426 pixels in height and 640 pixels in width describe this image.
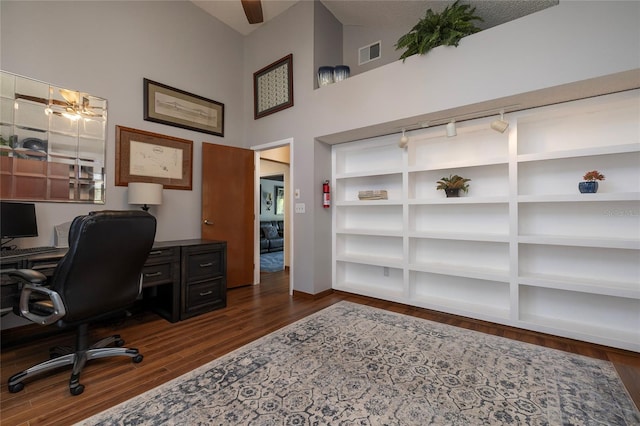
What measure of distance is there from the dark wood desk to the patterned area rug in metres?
1.08

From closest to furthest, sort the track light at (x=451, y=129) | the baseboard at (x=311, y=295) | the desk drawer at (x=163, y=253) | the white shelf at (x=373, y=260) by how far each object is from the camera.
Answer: the desk drawer at (x=163, y=253) → the track light at (x=451, y=129) → the white shelf at (x=373, y=260) → the baseboard at (x=311, y=295)

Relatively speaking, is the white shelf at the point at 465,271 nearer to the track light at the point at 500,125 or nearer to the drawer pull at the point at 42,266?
the track light at the point at 500,125

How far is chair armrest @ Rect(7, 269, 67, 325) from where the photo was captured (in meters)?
1.61

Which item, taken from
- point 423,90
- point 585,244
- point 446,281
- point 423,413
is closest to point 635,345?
point 585,244

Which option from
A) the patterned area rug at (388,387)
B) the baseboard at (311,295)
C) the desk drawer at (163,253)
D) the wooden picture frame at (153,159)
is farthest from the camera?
the baseboard at (311,295)

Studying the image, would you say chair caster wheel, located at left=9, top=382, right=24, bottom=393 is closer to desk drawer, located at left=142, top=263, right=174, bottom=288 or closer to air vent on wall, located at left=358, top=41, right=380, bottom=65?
desk drawer, located at left=142, top=263, right=174, bottom=288

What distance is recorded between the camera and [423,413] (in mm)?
1495

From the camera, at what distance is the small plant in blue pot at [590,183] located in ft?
7.57

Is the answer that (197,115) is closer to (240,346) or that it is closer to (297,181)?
(297,181)

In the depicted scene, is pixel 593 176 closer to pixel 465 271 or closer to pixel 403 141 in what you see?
pixel 465 271

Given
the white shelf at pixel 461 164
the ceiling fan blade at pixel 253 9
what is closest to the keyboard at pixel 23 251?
the ceiling fan blade at pixel 253 9

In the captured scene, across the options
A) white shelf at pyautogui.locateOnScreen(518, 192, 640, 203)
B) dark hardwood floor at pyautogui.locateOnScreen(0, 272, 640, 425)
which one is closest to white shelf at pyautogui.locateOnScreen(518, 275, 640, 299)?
dark hardwood floor at pyautogui.locateOnScreen(0, 272, 640, 425)

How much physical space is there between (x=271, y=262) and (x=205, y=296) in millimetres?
3018

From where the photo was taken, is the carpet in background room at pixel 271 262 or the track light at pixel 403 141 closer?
the track light at pixel 403 141
